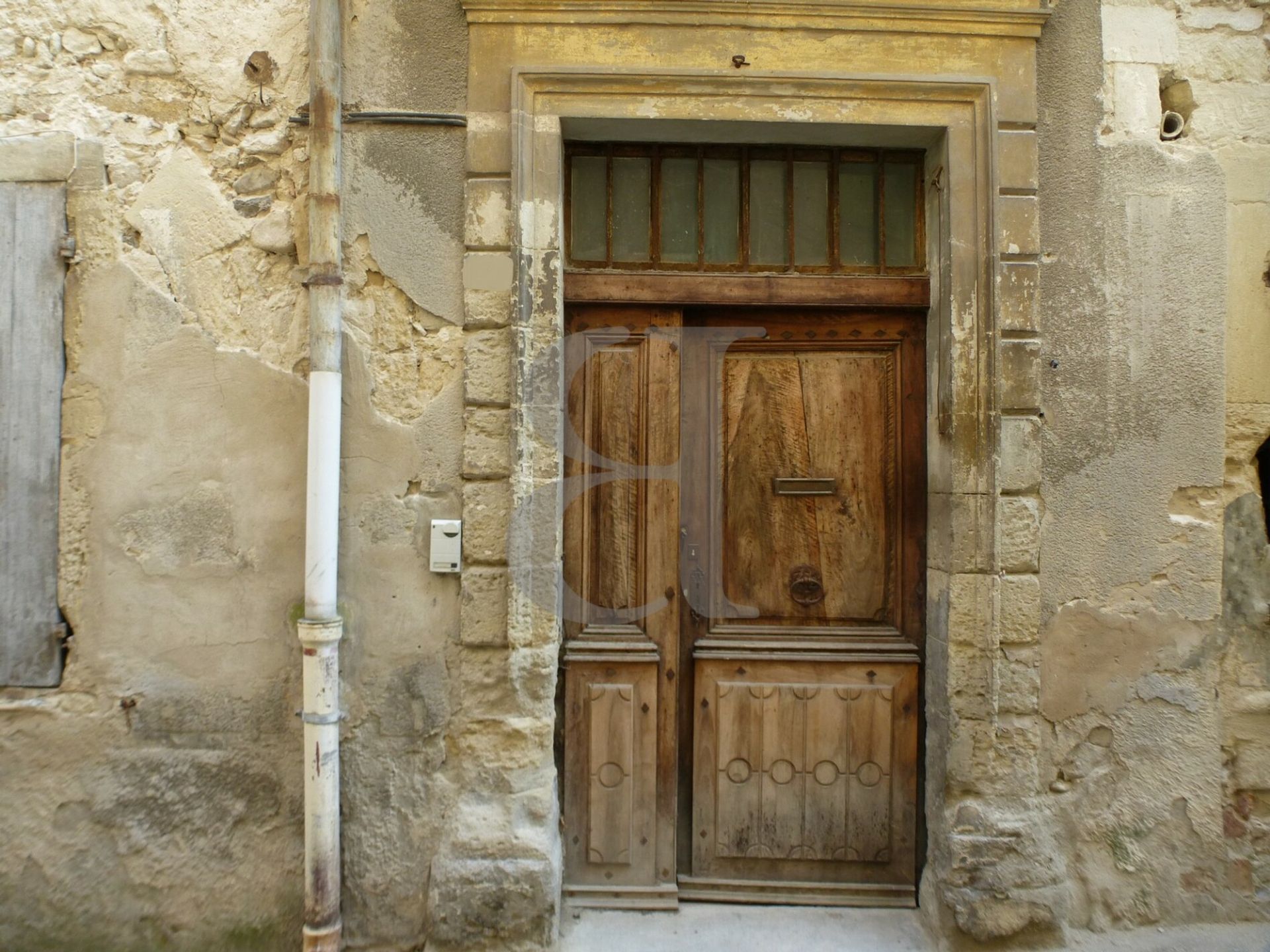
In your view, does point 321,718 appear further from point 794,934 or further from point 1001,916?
point 1001,916

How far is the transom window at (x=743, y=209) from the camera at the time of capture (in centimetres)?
293

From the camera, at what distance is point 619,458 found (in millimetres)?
2898

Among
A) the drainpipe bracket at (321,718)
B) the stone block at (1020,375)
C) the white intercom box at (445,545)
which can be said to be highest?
the stone block at (1020,375)

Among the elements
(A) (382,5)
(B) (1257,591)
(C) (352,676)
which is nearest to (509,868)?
(C) (352,676)

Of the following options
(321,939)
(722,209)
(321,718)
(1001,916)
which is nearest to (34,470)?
(321,718)

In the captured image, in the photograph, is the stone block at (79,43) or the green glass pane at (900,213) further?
the green glass pane at (900,213)

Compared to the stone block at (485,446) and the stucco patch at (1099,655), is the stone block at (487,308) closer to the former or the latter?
the stone block at (485,446)

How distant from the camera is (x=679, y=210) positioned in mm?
2945

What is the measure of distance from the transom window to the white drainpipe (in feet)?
2.70

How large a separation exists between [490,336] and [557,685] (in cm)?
125

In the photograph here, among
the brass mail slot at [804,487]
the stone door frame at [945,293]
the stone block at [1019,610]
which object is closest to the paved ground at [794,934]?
the stone door frame at [945,293]

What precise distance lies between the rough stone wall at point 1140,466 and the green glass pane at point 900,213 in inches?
17.0

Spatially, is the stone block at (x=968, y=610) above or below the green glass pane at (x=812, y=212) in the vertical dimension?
below

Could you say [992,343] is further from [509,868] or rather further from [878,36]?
[509,868]
